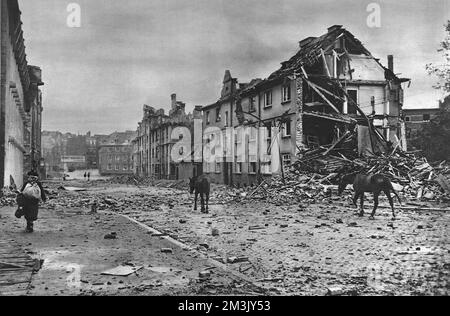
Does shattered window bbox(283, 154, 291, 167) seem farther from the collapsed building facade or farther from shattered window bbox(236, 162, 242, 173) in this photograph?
the collapsed building facade

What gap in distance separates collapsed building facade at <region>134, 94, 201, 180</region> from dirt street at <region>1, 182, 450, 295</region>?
30.8 meters

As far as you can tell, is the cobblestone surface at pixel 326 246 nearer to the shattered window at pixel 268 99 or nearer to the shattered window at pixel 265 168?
the shattered window at pixel 265 168

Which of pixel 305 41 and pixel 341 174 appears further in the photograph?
pixel 305 41

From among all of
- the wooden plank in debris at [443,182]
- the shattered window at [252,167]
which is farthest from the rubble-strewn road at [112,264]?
the shattered window at [252,167]

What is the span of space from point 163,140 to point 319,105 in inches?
1300

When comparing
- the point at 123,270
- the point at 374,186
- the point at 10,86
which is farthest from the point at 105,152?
the point at 123,270

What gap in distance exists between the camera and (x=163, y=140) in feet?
186

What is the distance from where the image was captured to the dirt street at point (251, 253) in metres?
6.18

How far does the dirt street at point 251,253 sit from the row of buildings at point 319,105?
39.7 ft

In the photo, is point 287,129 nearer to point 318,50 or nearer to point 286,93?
point 286,93

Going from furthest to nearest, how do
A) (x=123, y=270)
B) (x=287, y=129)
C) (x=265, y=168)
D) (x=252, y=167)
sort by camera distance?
(x=252, y=167) < (x=265, y=168) < (x=287, y=129) < (x=123, y=270)

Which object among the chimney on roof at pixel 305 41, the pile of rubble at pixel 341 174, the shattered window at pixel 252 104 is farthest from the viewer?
the shattered window at pixel 252 104
